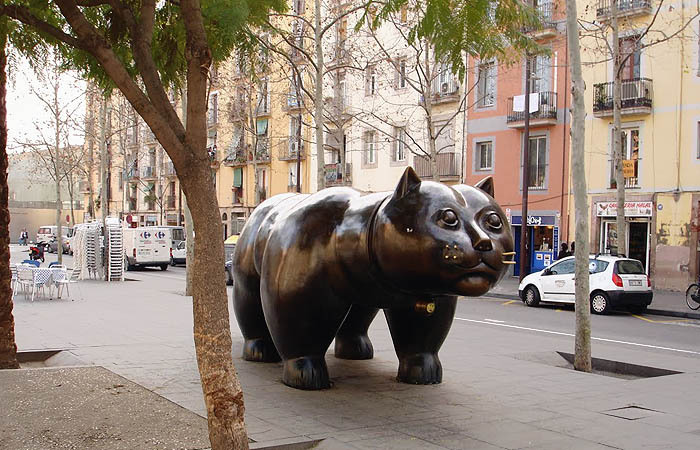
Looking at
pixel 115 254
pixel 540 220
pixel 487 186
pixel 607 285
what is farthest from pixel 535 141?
pixel 487 186

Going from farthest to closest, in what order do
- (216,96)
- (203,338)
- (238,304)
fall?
(216,96) → (238,304) → (203,338)

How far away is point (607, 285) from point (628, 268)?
2.72ft

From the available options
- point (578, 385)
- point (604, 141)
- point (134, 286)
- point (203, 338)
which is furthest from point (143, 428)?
point (604, 141)

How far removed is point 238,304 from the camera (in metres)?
9.09

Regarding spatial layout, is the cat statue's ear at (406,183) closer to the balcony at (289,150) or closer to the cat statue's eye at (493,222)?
the cat statue's eye at (493,222)

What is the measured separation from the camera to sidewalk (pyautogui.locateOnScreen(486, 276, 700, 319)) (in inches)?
722

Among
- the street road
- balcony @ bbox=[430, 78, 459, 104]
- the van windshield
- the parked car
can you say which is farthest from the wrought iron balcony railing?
the parked car

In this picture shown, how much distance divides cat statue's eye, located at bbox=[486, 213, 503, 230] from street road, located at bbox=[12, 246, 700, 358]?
692 centimetres

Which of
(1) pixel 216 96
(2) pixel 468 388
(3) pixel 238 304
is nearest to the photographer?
(2) pixel 468 388

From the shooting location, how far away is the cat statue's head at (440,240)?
607 cm

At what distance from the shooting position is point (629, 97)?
2506cm

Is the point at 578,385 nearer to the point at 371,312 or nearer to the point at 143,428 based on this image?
the point at 371,312

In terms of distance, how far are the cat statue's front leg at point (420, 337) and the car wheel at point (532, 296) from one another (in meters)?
12.4

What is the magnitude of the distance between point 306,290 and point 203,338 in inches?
97.5
